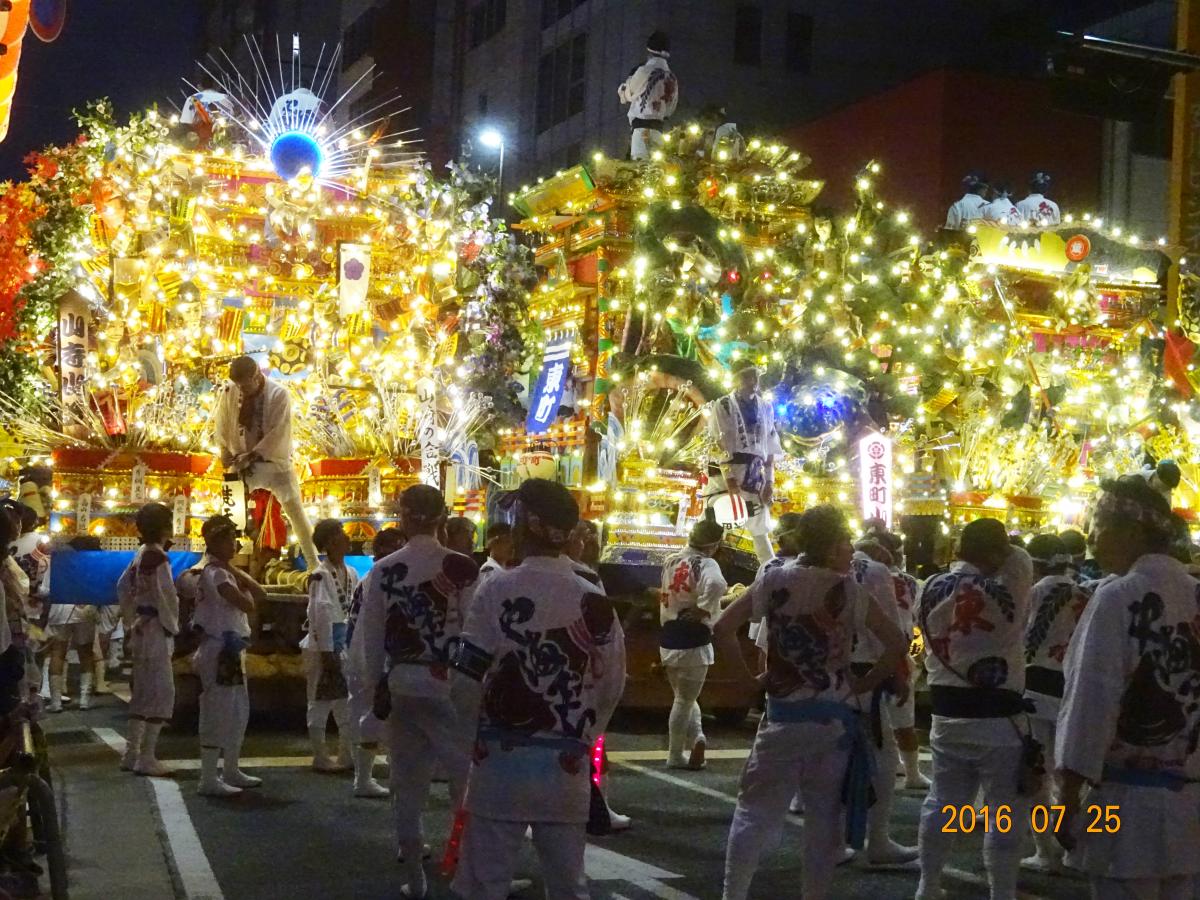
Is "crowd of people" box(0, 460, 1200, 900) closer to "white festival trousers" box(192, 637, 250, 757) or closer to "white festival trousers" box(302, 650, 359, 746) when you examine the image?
"white festival trousers" box(192, 637, 250, 757)

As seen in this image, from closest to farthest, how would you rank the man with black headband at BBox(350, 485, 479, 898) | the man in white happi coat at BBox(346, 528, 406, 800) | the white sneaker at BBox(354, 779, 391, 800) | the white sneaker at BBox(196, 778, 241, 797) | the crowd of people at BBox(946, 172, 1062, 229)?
the man with black headband at BBox(350, 485, 479, 898)
the man in white happi coat at BBox(346, 528, 406, 800)
the white sneaker at BBox(196, 778, 241, 797)
the white sneaker at BBox(354, 779, 391, 800)
the crowd of people at BBox(946, 172, 1062, 229)

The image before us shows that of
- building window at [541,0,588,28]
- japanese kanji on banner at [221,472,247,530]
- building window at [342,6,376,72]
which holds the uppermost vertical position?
building window at [342,6,376,72]

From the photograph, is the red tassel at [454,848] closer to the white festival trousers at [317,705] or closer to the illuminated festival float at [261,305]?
the white festival trousers at [317,705]

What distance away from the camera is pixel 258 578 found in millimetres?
14461

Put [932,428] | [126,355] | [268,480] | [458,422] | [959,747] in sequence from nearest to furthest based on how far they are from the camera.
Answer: [959,747]
[268,480]
[126,355]
[458,422]
[932,428]

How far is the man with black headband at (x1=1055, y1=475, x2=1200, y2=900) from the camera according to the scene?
14.8ft

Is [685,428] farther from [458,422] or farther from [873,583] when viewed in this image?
[873,583]

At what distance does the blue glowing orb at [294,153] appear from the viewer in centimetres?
1830

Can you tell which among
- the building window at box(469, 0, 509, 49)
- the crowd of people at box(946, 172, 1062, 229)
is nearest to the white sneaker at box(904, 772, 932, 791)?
the crowd of people at box(946, 172, 1062, 229)

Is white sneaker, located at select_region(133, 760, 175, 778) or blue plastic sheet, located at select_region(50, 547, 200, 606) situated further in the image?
blue plastic sheet, located at select_region(50, 547, 200, 606)

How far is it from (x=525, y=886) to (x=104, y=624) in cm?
1012

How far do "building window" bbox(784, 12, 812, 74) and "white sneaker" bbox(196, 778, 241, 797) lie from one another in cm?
2709

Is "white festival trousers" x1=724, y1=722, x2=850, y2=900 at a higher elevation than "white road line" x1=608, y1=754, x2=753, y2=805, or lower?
higher

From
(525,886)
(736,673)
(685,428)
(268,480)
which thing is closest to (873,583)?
(525,886)
